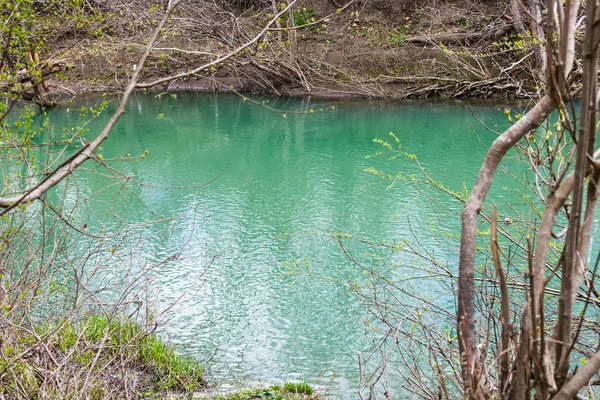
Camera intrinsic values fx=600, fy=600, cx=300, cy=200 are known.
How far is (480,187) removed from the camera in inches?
56.4

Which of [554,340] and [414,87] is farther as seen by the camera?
[414,87]

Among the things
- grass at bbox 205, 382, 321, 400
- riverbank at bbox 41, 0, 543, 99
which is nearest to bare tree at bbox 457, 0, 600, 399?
grass at bbox 205, 382, 321, 400

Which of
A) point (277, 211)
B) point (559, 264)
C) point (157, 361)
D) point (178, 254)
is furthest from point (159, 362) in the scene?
point (277, 211)

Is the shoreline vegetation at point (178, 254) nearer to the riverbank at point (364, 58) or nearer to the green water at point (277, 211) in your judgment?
the green water at point (277, 211)

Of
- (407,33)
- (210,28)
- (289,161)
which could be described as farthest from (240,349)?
(407,33)

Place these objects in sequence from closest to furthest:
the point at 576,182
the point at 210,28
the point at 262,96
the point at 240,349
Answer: the point at 576,182 → the point at 240,349 → the point at 210,28 → the point at 262,96

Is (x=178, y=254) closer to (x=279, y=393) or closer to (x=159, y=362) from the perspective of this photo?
→ (x=159, y=362)

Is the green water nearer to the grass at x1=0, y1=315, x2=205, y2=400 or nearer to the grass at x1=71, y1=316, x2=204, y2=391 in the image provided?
the grass at x1=71, y1=316, x2=204, y2=391

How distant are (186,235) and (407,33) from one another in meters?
14.0

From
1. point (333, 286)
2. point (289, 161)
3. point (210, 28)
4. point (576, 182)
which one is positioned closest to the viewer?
point (576, 182)

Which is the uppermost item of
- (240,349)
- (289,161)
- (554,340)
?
(554,340)

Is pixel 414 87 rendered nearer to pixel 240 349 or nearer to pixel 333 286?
pixel 333 286

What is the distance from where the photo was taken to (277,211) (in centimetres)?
871

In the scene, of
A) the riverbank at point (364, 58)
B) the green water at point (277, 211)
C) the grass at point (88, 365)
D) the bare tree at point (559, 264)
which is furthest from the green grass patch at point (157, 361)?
the riverbank at point (364, 58)
